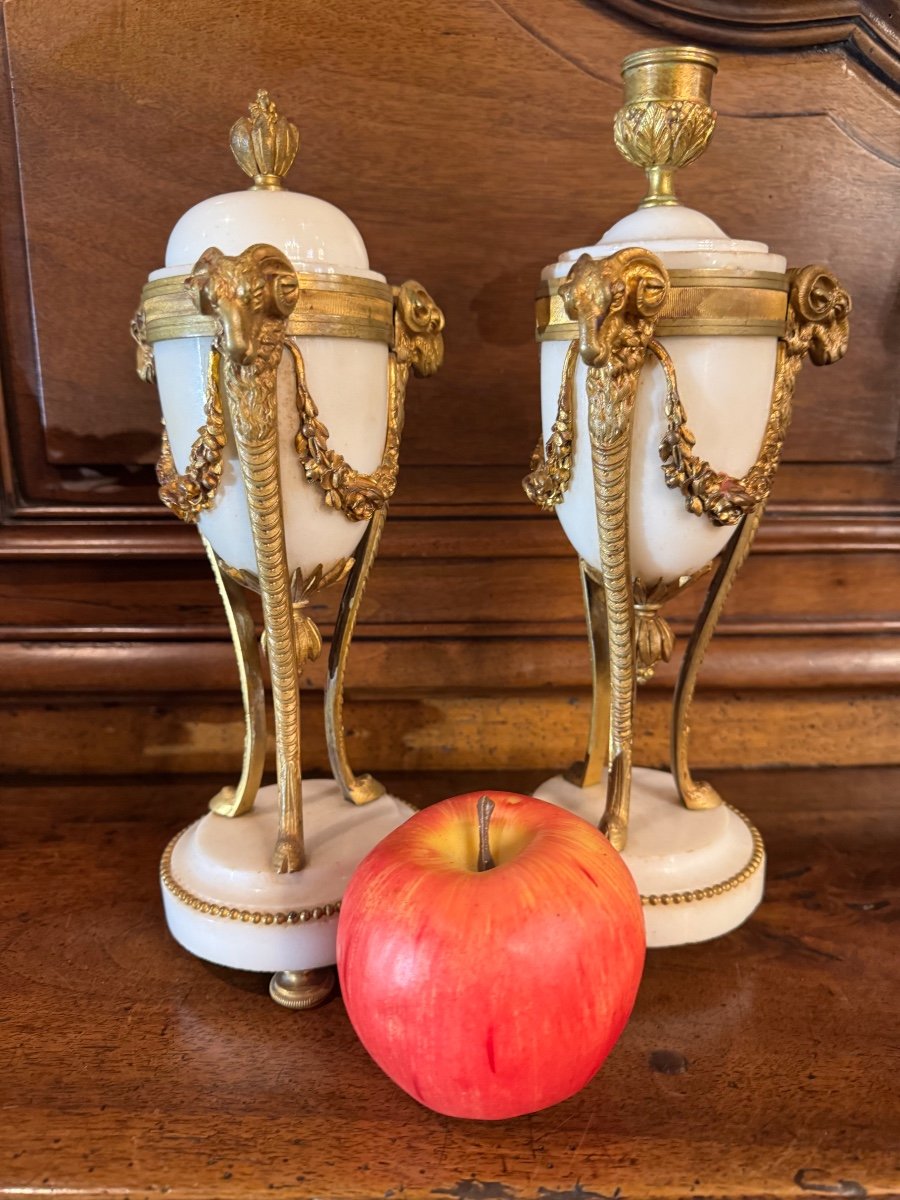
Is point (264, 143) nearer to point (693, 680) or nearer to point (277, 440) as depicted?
point (277, 440)

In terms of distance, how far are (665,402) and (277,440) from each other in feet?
0.60

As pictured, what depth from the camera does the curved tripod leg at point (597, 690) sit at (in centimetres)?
54

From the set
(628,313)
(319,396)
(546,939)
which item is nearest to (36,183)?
(319,396)

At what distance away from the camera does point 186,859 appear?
0.50m

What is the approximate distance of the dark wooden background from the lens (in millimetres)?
592

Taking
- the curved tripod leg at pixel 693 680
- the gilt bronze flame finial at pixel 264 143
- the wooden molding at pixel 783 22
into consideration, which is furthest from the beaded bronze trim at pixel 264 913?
the wooden molding at pixel 783 22

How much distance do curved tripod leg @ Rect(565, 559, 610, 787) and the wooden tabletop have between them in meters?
0.12

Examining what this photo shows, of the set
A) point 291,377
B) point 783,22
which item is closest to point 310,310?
point 291,377

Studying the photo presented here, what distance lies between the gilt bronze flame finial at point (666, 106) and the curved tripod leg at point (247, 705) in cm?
31

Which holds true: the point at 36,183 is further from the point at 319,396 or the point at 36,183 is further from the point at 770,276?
the point at 770,276

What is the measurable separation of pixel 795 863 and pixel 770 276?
0.37m

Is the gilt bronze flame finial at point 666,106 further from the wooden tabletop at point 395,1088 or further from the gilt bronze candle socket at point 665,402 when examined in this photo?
the wooden tabletop at point 395,1088

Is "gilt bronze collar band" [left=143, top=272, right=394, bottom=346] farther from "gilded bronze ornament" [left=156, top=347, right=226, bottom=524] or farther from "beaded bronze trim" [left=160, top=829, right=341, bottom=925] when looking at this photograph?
"beaded bronze trim" [left=160, top=829, right=341, bottom=925]

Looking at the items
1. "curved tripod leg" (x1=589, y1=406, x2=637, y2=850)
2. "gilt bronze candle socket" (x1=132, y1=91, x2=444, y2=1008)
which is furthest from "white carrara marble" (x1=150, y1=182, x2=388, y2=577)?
"curved tripod leg" (x1=589, y1=406, x2=637, y2=850)
